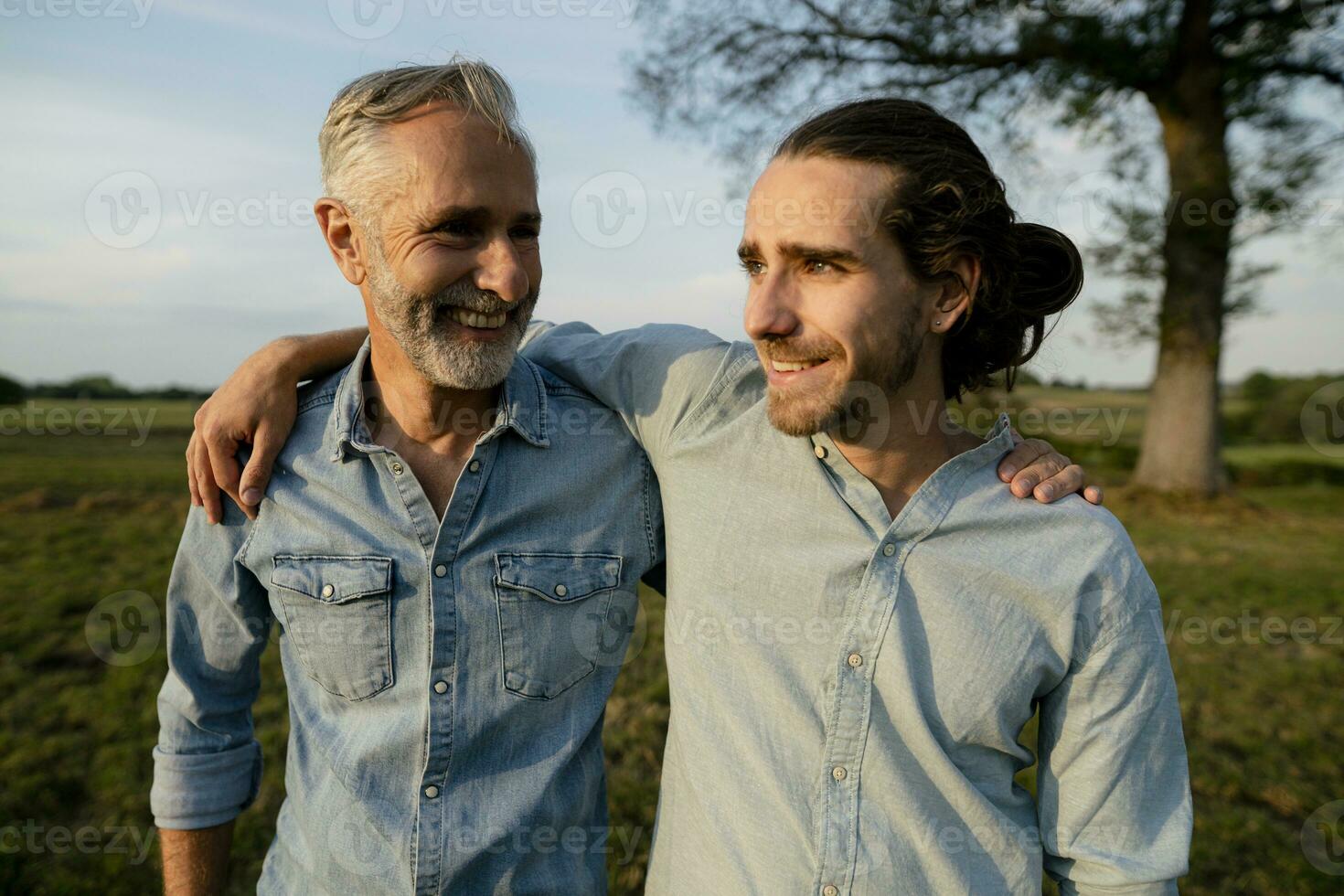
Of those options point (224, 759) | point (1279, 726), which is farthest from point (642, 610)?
point (224, 759)

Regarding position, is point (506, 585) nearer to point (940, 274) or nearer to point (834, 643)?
point (834, 643)

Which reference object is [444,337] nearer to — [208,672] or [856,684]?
[208,672]

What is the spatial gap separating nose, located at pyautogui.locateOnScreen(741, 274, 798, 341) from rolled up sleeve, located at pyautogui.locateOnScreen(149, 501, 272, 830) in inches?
49.6

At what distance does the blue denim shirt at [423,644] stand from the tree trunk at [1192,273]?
36.3ft

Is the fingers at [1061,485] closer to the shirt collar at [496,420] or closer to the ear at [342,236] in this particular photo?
the shirt collar at [496,420]

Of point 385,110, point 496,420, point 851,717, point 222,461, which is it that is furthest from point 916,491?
point 222,461

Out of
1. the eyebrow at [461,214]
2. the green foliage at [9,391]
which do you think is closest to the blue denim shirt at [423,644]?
the eyebrow at [461,214]

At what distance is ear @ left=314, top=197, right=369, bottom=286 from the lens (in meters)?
2.19

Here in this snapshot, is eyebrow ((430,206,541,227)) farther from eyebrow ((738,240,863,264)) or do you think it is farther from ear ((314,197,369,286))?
eyebrow ((738,240,863,264))

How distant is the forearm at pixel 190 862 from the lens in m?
2.23

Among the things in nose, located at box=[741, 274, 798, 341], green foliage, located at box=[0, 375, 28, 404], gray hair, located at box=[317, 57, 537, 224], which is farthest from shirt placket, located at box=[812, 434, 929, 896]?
green foliage, located at box=[0, 375, 28, 404]

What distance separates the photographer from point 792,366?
1975 millimetres

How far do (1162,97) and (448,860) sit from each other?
12.2 meters

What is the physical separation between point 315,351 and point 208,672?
0.83 meters
